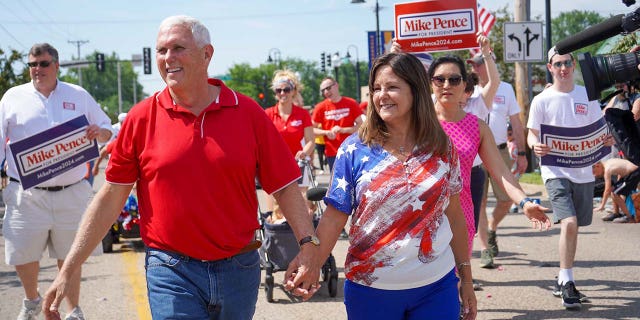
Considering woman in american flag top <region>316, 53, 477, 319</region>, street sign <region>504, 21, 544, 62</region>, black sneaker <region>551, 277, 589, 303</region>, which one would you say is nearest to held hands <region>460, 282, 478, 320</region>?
woman in american flag top <region>316, 53, 477, 319</region>

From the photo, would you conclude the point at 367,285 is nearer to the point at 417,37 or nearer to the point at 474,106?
the point at 474,106

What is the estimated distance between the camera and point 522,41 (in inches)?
621

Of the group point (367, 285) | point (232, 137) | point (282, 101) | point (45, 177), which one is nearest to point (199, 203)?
point (232, 137)

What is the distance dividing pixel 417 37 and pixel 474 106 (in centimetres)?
116

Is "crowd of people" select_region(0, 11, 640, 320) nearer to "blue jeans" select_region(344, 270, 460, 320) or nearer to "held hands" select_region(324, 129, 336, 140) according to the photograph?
"blue jeans" select_region(344, 270, 460, 320)

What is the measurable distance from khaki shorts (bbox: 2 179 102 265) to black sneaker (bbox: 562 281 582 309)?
4095 millimetres

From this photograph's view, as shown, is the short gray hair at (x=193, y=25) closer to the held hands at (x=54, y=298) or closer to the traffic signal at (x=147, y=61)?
the held hands at (x=54, y=298)

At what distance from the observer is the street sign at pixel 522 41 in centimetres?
1573

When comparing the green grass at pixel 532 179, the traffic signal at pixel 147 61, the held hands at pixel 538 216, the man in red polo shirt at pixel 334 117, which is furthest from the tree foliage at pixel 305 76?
the held hands at pixel 538 216

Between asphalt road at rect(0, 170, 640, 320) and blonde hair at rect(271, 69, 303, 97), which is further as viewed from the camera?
blonde hair at rect(271, 69, 303, 97)

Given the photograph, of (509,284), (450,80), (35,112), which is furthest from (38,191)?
(509,284)

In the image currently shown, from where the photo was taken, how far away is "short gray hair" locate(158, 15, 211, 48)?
148 inches

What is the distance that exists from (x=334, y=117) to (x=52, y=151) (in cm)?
630

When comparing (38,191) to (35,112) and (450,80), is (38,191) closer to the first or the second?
(35,112)
